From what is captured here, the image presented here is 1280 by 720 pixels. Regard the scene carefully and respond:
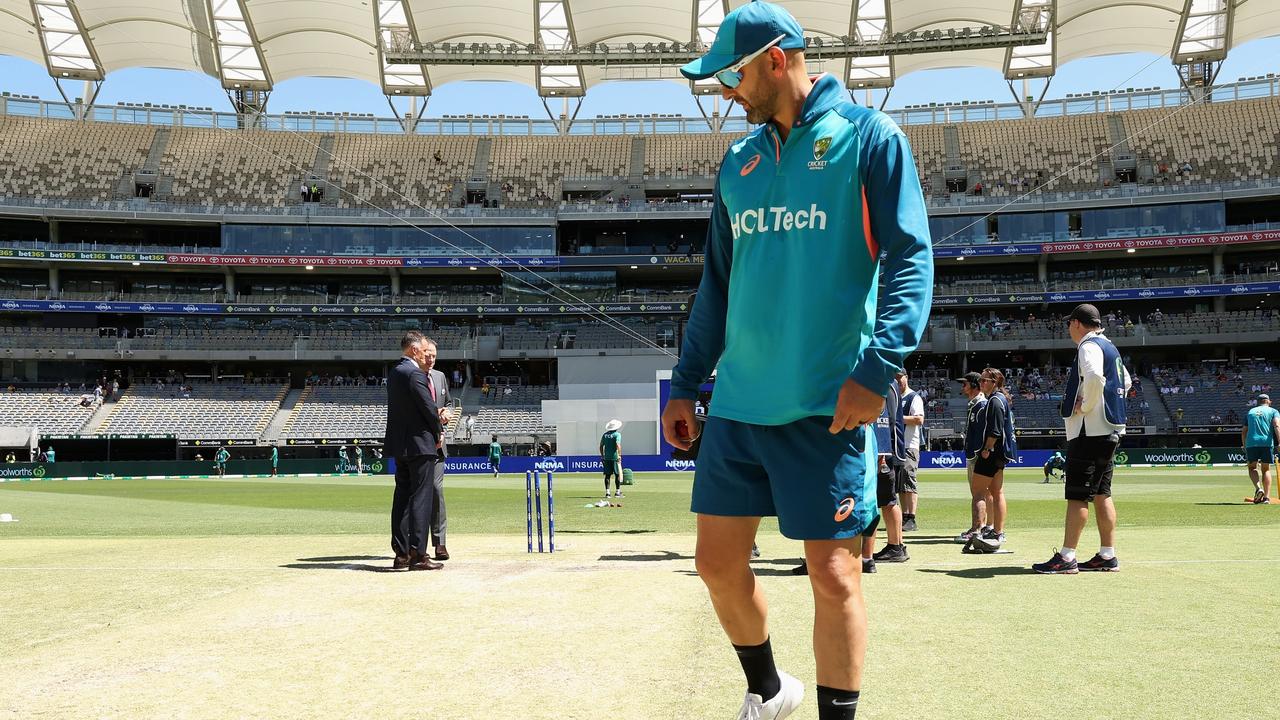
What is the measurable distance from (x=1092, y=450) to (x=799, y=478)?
230 inches

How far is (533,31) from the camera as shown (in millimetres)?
52594

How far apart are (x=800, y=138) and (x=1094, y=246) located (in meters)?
61.3

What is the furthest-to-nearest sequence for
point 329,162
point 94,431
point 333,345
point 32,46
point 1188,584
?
point 329,162 → point 333,345 → point 32,46 → point 94,431 → point 1188,584

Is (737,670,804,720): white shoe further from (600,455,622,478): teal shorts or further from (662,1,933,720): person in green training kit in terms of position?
(600,455,622,478): teal shorts

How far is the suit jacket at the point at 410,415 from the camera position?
8945mm

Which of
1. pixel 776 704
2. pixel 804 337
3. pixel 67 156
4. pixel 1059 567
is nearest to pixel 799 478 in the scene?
pixel 804 337

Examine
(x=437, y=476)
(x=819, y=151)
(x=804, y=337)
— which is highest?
(x=819, y=151)

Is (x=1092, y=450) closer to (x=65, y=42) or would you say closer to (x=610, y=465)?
(x=610, y=465)

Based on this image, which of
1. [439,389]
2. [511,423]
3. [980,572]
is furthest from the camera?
[511,423]

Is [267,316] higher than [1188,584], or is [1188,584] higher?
[267,316]

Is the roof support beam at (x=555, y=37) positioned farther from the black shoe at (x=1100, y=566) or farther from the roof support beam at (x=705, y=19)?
the black shoe at (x=1100, y=566)

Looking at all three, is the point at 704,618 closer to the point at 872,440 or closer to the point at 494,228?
the point at 872,440

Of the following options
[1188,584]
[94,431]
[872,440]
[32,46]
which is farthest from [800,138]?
[32,46]

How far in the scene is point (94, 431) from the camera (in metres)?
50.5
